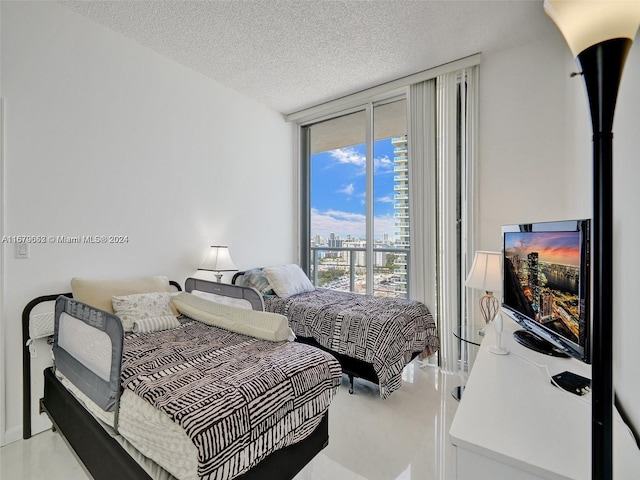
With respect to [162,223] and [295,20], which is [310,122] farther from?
[162,223]

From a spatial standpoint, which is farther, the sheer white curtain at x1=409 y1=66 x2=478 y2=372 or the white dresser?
the sheer white curtain at x1=409 y1=66 x2=478 y2=372

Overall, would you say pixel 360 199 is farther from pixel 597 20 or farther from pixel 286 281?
pixel 597 20

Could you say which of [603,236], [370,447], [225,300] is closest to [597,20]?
[603,236]

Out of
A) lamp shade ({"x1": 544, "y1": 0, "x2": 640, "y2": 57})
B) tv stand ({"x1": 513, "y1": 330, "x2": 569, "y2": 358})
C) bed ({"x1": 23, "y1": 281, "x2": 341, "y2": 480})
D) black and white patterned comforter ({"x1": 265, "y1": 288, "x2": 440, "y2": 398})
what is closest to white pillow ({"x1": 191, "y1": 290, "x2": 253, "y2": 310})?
bed ({"x1": 23, "y1": 281, "x2": 341, "y2": 480})

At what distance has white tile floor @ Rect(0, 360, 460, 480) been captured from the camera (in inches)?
63.6

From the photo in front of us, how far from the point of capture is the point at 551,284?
128 cm

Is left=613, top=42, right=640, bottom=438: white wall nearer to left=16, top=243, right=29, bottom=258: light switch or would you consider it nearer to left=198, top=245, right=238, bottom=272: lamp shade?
left=198, top=245, right=238, bottom=272: lamp shade

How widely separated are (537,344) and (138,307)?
2.46 m

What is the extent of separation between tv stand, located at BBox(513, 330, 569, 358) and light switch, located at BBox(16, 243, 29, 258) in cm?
304

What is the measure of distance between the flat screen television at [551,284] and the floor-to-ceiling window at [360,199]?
1671 mm

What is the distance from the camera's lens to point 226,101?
3.30 m

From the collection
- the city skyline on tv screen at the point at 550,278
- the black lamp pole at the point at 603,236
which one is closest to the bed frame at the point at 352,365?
the city skyline on tv screen at the point at 550,278

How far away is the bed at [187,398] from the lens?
1.08 meters

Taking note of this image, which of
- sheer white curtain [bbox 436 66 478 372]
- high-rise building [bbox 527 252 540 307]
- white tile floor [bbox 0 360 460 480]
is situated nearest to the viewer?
high-rise building [bbox 527 252 540 307]
